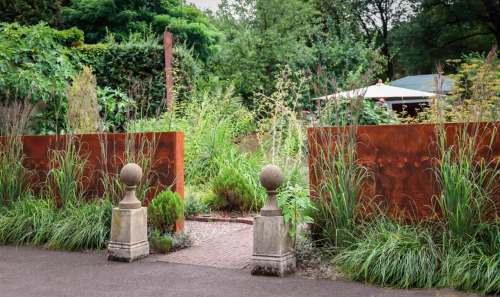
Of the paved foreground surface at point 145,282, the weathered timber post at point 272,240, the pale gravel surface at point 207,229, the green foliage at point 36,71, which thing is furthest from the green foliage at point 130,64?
the weathered timber post at point 272,240

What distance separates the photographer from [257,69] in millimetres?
19734

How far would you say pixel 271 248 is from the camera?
5.07 metres

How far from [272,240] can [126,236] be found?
1.70 meters

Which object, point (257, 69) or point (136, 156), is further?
point (257, 69)

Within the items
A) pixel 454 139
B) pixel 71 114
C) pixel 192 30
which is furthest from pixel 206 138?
pixel 192 30

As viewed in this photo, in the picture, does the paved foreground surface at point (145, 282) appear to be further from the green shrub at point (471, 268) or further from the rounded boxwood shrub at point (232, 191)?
the rounded boxwood shrub at point (232, 191)

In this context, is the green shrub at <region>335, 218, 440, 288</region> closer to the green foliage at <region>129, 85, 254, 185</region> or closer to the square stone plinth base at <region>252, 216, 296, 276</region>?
the square stone plinth base at <region>252, 216, 296, 276</region>

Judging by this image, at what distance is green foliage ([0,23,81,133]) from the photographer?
8.85 metres

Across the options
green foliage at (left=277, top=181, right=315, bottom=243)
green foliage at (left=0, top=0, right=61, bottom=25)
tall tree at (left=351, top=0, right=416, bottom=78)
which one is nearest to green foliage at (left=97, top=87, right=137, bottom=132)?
green foliage at (left=0, top=0, right=61, bottom=25)

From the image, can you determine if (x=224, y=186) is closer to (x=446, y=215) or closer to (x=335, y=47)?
(x=446, y=215)

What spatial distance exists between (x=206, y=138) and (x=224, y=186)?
1395 millimetres

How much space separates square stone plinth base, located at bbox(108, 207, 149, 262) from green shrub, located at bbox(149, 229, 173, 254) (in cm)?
20

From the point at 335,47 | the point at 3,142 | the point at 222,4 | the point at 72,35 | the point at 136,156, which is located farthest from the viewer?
the point at 222,4

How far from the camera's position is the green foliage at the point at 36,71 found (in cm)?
885
